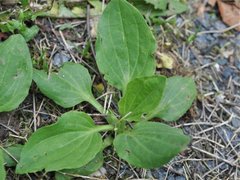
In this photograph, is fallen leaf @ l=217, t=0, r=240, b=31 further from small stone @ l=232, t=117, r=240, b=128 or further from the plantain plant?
the plantain plant

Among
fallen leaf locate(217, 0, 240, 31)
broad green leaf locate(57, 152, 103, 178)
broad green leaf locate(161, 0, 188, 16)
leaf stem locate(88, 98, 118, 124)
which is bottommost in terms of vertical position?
broad green leaf locate(57, 152, 103, 178)

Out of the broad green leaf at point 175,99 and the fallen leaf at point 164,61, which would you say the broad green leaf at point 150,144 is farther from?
the fallen leaf at point 164,61

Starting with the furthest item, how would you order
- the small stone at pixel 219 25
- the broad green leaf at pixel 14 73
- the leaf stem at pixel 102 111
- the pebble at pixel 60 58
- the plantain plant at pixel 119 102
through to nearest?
the small stone at pixel 219 25 → the pebble at pixel 60 58 → the leaf stem at pixel 102 111 → the broad green leaf at pixel 14 73 → the plantain plant at pixel 119 102

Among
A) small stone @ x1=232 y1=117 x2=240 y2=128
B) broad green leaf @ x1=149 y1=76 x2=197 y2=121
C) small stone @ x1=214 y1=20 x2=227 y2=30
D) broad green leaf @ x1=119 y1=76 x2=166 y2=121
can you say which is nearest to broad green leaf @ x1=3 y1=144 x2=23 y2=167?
broad green leaf @ x1=119 y1=76 x2=166 y2=121

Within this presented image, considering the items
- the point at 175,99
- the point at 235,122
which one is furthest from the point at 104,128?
the point at 235,122

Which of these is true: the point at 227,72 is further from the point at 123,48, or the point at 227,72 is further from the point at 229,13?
the point at 123,48

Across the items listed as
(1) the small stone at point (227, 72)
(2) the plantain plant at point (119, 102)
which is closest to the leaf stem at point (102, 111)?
(2) the plantain plant at point (119, 102)
